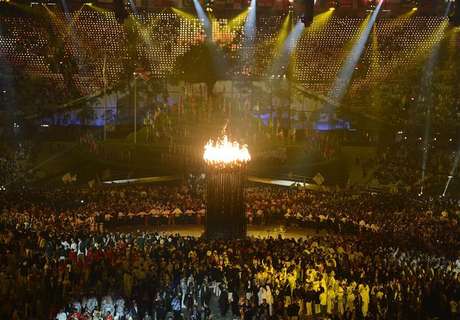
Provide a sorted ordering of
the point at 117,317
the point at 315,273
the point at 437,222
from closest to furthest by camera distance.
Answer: the point at 117,317
the point at 315,273
the point at 437,222

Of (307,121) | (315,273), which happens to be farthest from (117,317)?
(307,121)

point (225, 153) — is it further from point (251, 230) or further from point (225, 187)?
point (251, 230)

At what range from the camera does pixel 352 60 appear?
49562 mm

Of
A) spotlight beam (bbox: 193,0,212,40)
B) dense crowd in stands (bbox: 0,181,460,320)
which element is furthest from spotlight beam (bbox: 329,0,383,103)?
dense crowd in stands (bbox: 0,181,460,320)

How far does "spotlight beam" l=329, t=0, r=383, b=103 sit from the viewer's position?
48312mm

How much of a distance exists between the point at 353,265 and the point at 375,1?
3308 centimetres

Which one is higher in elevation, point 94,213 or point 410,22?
point 410,22

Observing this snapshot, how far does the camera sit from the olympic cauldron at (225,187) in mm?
23312

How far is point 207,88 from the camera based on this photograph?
47.8 metres

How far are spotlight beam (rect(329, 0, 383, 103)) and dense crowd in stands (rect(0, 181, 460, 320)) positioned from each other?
23710 mm

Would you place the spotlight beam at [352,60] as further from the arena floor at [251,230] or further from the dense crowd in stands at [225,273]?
the dense crowd in stands at [225,273]

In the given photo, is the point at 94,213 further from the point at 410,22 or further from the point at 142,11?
the point at 410,22

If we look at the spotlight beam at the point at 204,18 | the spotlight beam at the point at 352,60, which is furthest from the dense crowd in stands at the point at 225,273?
the spotlight beam at the point at 204,18

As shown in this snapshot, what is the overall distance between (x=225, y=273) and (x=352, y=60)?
1366 inches
